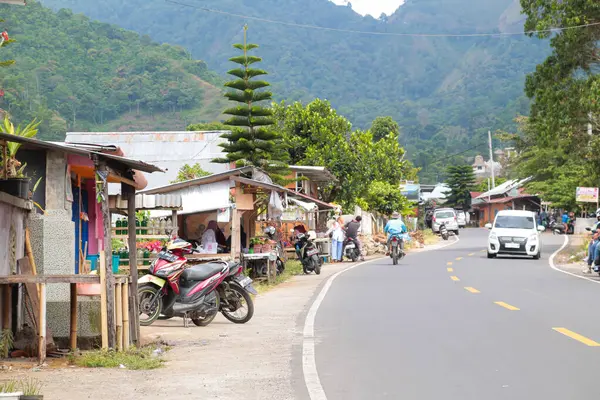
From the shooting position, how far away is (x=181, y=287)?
14.2 m

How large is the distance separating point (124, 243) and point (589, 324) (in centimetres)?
1371

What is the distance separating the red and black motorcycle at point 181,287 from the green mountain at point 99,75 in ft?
249

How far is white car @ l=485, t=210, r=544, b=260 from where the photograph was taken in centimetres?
3294

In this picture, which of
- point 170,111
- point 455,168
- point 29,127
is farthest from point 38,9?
point 29,127

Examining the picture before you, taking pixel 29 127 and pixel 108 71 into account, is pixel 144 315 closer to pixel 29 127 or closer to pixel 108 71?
pixel 29 127

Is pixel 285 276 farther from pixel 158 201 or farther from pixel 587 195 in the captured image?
pixel 587 195

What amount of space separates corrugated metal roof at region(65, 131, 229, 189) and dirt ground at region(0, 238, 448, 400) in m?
35.2

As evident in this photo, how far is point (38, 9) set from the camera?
4230 inches

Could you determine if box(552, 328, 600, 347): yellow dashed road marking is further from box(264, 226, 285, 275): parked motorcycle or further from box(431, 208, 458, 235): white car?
box(431, 208, 458, 235): white car

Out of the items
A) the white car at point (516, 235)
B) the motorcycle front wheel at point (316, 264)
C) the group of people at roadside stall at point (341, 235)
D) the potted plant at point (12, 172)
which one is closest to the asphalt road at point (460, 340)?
the potted plant at point (12, 172)

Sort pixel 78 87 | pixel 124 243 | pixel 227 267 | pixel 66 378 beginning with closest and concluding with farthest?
pixel 66 378, pixel 227 267, pixel 124 243, pixel 78 87

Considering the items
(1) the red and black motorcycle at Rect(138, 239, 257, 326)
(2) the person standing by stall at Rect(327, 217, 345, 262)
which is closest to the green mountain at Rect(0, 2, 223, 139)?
(2) the person standing by stall at Rect(327, 217, 345, 262)

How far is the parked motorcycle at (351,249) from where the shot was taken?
3572 centimetres

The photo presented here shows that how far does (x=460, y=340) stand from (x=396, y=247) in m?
20.4
